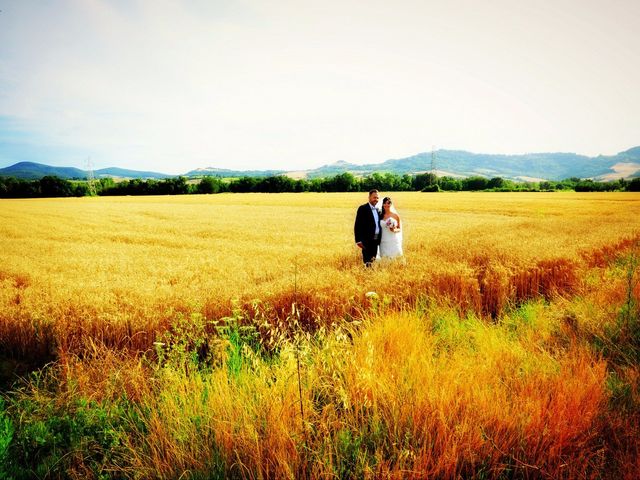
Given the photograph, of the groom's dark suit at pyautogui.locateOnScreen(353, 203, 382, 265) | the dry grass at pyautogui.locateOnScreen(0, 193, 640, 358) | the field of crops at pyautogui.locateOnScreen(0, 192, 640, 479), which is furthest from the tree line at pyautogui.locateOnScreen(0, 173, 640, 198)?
the field of crops at pyautogui.locateOnScreen(0, 192, 640, 479)

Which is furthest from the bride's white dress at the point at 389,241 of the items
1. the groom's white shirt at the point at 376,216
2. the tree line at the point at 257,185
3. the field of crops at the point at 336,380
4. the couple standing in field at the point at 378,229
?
the tree line at the point at 257,185

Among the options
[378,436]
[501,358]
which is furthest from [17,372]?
[501,358]

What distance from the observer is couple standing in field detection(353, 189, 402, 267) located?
8.51 metres

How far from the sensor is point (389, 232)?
868cm

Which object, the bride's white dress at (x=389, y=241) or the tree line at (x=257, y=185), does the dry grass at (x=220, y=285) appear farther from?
the tree line at (x=257, y=185)

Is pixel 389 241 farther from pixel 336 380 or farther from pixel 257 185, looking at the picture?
pixel 257 185

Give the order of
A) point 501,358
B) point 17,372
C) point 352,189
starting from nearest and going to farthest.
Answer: point 501,358 → point 17,372 → point 352,189

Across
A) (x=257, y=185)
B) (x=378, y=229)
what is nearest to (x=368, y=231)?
(x=378, y=229)

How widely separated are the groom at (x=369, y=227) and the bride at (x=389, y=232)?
0.15 m

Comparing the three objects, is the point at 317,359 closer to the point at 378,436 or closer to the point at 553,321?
the point at 378,436

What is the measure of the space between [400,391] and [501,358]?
66.0 inches

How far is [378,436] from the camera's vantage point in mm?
2758

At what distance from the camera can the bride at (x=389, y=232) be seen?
27.7 feet

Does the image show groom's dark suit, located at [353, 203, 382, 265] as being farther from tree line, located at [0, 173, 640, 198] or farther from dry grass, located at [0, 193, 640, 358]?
tree line, located at [0, 173, 640, 198]
